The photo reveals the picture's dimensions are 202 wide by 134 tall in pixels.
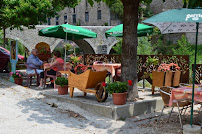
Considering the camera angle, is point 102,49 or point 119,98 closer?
point 119,98

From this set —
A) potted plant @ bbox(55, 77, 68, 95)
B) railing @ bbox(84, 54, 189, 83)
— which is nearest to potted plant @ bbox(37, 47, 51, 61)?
railing @ bbox(84, 54, 189, 83)

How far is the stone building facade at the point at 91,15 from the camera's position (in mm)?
39688

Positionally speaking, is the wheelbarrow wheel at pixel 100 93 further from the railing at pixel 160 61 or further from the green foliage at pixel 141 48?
the green foliage at pixel 141 48

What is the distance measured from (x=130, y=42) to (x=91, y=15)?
37.3 m

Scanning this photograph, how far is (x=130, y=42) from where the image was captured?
18.4ft

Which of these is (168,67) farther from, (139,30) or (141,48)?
(141,48)

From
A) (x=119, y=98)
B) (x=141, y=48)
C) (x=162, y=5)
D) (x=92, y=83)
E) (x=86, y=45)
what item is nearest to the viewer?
(x=119, y=98)

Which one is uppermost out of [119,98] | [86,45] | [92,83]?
[86,45]

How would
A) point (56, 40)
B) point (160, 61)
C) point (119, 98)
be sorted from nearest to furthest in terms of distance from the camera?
point (119, 98) < point (160, 61) < point (56, 40)

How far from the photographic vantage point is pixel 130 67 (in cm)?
569

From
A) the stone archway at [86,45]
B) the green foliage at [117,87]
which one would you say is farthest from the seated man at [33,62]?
the stone archway at [86,45]

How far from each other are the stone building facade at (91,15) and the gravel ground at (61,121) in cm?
3388

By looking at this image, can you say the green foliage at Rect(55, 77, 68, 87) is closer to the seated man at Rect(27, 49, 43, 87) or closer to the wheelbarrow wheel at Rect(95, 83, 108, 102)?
the wheelbarrow wheel at Rect(95, 83, 108, 102)

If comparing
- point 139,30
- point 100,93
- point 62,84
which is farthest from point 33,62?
point 139,30
